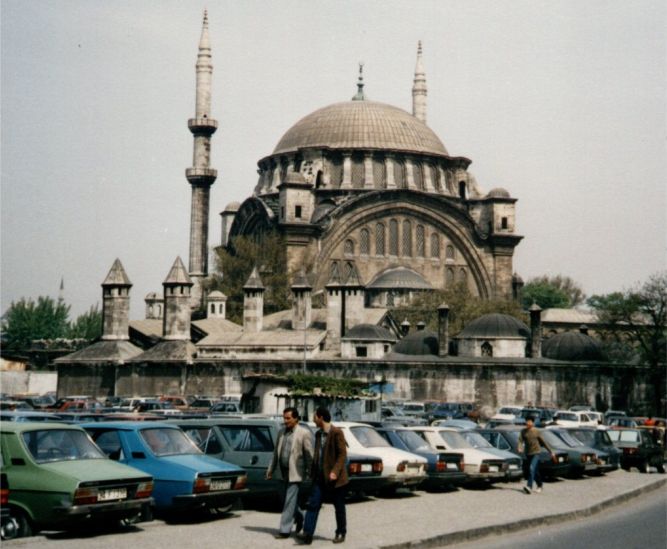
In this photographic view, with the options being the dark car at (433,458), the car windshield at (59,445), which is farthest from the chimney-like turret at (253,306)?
the car windshield at (59,445)

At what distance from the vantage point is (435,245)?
83.6m

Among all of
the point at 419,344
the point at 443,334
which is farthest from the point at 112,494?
the point at 419,344

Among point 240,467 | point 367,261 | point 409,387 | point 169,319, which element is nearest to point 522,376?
point 409,387

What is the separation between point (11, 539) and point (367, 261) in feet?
226

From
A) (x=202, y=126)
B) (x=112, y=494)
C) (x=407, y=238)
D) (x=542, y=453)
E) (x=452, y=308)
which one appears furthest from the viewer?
(x=407, y=238)

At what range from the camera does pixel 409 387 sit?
2048 inches

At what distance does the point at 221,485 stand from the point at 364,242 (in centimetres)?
6742

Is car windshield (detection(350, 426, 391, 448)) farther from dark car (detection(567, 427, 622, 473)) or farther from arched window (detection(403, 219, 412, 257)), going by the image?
arched window (detection(403, 219, 412, 257))

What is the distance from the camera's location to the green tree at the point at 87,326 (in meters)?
105

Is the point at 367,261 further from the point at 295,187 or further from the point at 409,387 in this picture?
the point at 409,387

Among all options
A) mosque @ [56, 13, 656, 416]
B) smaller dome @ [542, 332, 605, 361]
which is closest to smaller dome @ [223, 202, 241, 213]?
mosque @ [56, 13, 656, 416]

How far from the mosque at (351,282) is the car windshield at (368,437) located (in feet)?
41.3

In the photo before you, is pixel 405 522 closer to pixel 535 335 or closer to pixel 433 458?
pixel 433 458

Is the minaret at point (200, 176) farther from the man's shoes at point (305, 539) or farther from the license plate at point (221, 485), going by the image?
the man's shoes at point (305, 539)
